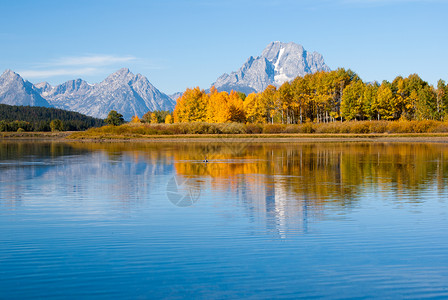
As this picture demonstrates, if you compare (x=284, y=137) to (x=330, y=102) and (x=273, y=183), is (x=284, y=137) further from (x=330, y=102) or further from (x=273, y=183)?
(x=273, y=183)

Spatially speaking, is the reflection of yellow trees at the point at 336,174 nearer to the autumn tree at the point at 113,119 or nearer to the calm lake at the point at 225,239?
the calm lake at the point at 225,239

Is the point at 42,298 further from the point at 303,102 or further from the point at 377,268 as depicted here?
the point at 303,102

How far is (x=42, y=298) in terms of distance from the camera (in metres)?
9.84

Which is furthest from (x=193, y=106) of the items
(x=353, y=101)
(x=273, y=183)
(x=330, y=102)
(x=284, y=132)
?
(x=273, y=183)

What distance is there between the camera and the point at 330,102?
110000mm

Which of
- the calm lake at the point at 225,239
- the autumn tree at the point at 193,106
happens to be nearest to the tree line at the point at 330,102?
the autumn tree at the point at 193,106

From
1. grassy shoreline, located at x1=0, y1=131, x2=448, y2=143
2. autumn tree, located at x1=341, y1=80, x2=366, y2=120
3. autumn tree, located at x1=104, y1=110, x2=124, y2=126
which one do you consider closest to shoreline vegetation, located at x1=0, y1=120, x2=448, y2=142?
grassy shoreline, located at x1=0, y1=131, x2=448, y2=143

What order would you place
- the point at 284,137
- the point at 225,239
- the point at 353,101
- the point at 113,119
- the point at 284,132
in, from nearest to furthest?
the point at 225,239 → the point at 284,137 → the point at 353,101 → the point at 284,132 → the point at 113,119

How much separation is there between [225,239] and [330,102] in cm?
10004

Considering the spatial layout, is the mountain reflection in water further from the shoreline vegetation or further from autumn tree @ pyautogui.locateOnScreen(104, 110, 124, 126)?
autumn tree @ pyautogui.locateOnScreen(104, 110, 124, 126)

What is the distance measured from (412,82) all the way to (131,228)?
114 metres

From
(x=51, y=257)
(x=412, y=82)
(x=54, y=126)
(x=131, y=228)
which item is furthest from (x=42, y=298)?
(x=54, y=126)

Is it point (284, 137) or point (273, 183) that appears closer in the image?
point (273, 183)

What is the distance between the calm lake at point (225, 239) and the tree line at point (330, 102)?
3141 inches
